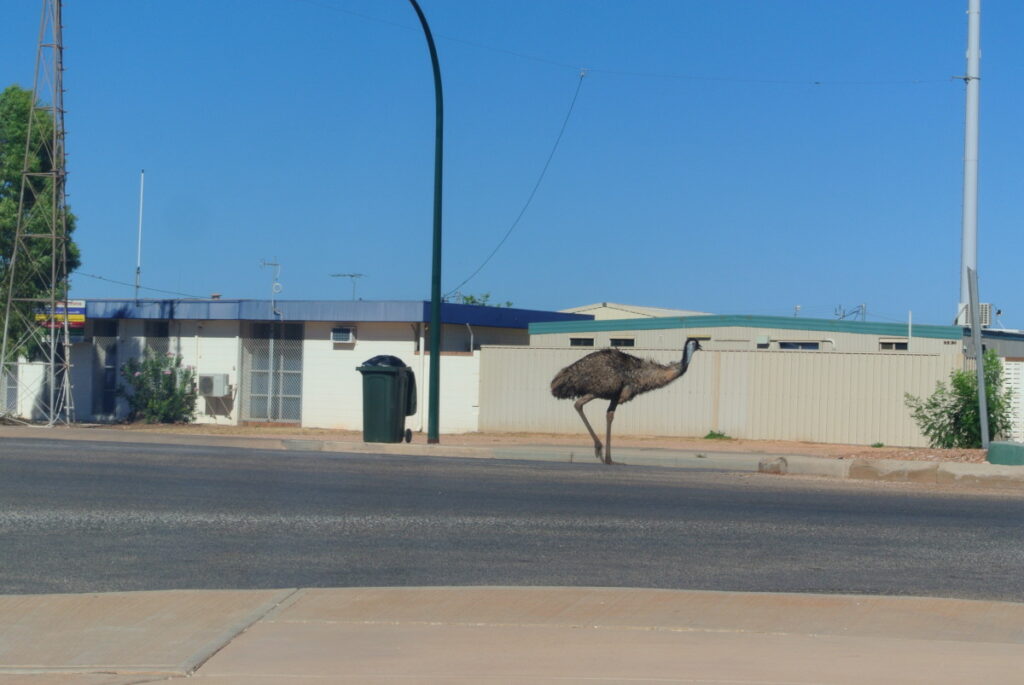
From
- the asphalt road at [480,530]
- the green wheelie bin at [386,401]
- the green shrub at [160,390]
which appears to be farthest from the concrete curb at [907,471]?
the green shrub at [160,390]

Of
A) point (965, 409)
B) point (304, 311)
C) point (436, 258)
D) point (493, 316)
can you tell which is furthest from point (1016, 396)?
point (304, 311)

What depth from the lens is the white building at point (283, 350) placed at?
2975 cm

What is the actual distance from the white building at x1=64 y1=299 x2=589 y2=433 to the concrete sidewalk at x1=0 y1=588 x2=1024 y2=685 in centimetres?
2139

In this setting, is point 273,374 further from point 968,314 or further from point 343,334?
point 968,314

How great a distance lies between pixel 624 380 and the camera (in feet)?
65.6

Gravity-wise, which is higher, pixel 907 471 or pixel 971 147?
pixel 971 147

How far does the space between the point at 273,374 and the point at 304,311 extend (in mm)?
2061

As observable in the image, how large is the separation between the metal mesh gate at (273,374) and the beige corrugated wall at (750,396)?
18.3ft

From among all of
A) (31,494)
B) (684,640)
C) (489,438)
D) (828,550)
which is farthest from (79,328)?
(684,640)

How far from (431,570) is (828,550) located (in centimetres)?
330

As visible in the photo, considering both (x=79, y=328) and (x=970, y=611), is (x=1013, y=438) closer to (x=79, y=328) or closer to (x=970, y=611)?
(x=970, y=611)

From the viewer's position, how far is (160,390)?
32000mm

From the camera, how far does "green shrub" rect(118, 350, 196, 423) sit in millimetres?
31875

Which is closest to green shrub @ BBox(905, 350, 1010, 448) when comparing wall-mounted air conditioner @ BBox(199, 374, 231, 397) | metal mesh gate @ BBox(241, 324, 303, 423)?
metal mesh gate @ BBox(241, 324, 303, 423)
